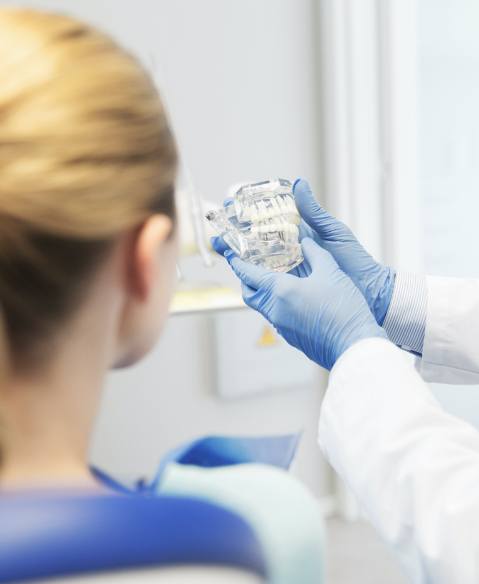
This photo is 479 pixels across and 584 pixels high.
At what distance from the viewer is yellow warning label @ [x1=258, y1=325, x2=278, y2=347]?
2.07 m

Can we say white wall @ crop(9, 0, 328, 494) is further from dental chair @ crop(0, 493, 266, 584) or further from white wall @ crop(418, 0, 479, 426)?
dental chair @ crop(0, 493, 266, 584)

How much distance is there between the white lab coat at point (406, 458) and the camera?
0.69 meters

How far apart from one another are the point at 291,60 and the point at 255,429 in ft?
3.77

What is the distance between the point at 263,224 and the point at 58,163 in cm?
52

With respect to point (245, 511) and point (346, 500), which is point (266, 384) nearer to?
point (346, 500)

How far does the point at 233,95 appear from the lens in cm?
195

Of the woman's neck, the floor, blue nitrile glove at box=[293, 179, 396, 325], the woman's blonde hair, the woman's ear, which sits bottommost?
the floor

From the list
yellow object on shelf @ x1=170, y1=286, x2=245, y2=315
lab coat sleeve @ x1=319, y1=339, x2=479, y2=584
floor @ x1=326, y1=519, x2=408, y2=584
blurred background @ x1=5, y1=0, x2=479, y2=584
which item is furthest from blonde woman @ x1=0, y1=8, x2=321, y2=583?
floor @ x1=326, y1=519, x2=408, y2=584

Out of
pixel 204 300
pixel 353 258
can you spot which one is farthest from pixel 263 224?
pixel 204 300

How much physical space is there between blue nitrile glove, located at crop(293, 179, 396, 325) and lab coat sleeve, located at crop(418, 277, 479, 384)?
83mm

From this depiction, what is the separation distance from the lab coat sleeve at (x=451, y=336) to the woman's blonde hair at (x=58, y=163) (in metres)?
0.76

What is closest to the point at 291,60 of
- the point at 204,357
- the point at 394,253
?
the point at 394,253

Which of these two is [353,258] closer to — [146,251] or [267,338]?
[146,251]

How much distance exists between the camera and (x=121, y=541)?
396 millimetres
